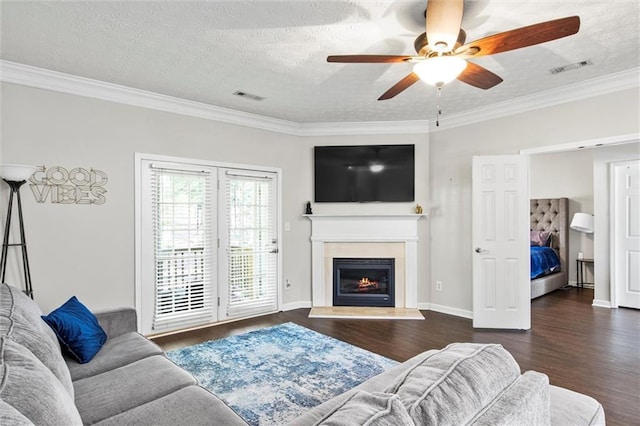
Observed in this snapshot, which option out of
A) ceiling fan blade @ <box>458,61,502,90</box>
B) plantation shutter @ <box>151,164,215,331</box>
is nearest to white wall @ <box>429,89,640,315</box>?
ceiling fan blade @ <box>458,61,502,90</box>

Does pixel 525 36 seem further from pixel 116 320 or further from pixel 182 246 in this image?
pixel 182 246

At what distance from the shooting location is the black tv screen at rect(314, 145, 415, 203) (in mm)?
5059

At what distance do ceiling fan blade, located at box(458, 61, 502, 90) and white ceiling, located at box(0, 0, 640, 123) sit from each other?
1.10ft

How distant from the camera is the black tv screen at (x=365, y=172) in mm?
5059

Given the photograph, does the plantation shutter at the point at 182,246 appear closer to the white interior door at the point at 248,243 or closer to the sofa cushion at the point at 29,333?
the white interior door at the point at 248,243

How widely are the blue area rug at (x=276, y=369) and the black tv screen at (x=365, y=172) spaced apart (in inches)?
84.2

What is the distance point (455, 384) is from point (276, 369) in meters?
2.48

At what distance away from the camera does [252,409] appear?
2.39 m

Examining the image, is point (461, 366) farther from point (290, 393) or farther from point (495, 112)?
point (495, 112)

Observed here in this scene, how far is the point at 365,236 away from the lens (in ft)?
16.7

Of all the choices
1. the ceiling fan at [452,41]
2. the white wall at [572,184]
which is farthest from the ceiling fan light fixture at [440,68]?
the white wall at [572,184]

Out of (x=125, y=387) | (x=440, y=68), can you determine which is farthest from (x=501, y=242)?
(x=125, y=387)

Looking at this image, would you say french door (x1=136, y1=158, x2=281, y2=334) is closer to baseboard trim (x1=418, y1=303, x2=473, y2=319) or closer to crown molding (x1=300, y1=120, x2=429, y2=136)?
crown molding (x1=300, y1=120, x2=429, y2=136)

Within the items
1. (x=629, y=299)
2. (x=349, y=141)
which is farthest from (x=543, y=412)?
(x=629, y=299)
